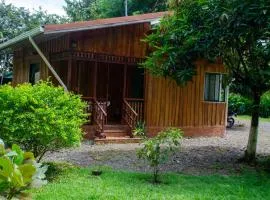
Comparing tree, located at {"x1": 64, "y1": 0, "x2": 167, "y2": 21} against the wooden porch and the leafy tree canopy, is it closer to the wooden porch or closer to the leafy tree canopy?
A: the wooden porch

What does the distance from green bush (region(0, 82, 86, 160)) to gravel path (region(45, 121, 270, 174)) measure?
1496 millimetres

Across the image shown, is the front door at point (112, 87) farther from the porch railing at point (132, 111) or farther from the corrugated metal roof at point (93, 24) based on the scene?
the corrugated metal roof at point (93, 24)

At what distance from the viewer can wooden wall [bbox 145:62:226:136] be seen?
15361mm

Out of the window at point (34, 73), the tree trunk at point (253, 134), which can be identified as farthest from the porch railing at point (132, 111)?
the tree trunk at point (253, 134)

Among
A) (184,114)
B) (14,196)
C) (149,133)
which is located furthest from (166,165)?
(14,196)

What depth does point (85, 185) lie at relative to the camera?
300 inches

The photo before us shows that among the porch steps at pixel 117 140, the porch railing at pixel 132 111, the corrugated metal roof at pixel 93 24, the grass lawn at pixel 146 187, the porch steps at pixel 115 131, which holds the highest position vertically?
the corrugated metal roof at pixel 93 24

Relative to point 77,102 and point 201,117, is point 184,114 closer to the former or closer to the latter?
point 201,117

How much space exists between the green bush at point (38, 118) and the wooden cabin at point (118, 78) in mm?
3577

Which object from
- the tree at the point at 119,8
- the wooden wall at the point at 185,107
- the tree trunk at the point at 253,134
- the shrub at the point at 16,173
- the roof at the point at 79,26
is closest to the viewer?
the shrub at the point at 16,173

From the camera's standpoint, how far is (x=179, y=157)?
37.8 ft

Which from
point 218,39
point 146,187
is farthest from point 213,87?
point 146,187

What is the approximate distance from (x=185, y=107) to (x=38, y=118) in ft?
29.0

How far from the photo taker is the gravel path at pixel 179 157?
33.3ft
